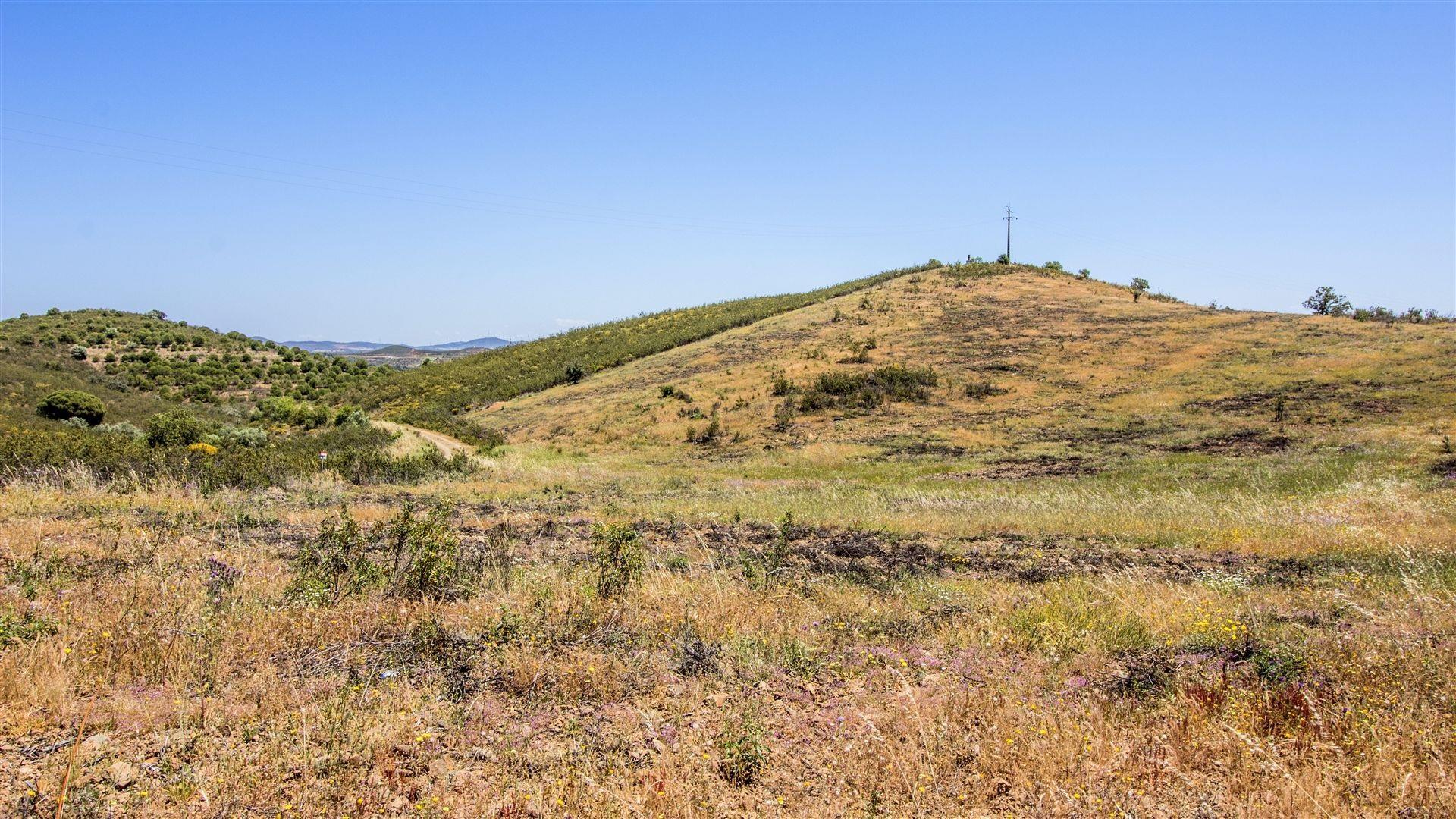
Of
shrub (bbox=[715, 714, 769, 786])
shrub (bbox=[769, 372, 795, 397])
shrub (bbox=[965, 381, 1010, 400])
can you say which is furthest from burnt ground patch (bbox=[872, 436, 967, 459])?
shrub (bbox=[715, 714, 769, 786])

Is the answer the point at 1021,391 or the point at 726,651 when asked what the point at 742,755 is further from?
the point at 1021,391

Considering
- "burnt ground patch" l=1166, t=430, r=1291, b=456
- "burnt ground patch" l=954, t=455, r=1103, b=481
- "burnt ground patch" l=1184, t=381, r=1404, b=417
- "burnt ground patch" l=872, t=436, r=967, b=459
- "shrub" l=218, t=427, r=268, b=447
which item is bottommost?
"burnt ground patch" l=954, t=455, r=1103, b=481

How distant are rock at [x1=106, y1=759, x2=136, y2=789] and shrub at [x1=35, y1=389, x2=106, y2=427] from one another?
85.7ft

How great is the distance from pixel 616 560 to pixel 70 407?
25.7 meters

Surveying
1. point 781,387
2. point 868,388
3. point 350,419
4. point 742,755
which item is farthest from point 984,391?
point 742,755

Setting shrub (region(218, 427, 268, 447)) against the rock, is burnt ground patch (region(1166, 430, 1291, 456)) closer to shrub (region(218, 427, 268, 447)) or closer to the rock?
the rock

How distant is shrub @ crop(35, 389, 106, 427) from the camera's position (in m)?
23.0

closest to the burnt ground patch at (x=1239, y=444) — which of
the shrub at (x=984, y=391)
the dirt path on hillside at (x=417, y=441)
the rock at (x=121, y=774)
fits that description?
the shrub at (x=984, y=391)

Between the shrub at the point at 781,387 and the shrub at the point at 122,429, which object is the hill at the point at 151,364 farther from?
the shrub at the point at 781,387

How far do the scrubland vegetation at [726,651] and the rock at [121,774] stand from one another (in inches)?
0.5

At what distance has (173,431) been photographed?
18.8 metres

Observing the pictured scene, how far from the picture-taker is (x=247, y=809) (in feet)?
11.0

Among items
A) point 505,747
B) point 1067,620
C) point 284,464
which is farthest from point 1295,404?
point 284,464

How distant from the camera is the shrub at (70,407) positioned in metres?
23.0
